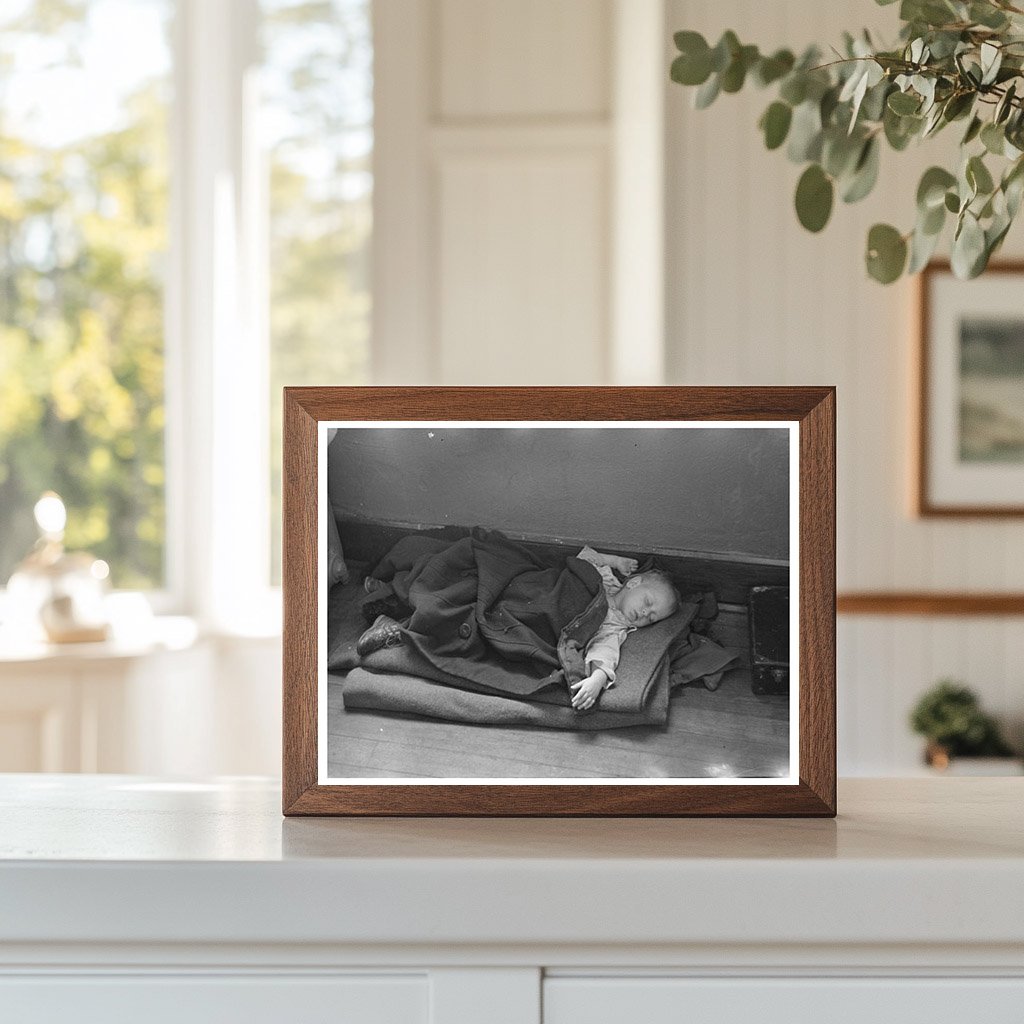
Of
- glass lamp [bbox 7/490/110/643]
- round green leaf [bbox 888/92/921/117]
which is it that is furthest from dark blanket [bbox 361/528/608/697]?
glass lamp [bbox 7/490/110/643]

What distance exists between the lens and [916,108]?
45 centimetres

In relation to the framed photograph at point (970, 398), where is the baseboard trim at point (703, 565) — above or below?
below

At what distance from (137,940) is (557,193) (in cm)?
240

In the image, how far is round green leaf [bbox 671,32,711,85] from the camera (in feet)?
1.74

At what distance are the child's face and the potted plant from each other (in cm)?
19

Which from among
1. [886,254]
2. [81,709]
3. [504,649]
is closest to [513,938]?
[504,649]

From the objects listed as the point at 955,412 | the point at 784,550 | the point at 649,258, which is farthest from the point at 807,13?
the point at 784,550

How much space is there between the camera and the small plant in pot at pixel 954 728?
2.42 m

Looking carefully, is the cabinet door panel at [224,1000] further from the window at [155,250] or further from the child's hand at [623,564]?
the window at [155,250]

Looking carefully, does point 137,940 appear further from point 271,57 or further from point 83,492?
point 271,57

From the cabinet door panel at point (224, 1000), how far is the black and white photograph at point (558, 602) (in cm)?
9

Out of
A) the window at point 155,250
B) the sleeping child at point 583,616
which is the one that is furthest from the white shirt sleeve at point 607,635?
the window at point 155,250

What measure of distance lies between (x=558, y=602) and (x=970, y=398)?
7.57ft

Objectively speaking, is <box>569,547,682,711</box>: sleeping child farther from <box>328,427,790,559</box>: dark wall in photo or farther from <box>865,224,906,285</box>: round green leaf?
<box>865,224,906,285</box>: round green leaf
